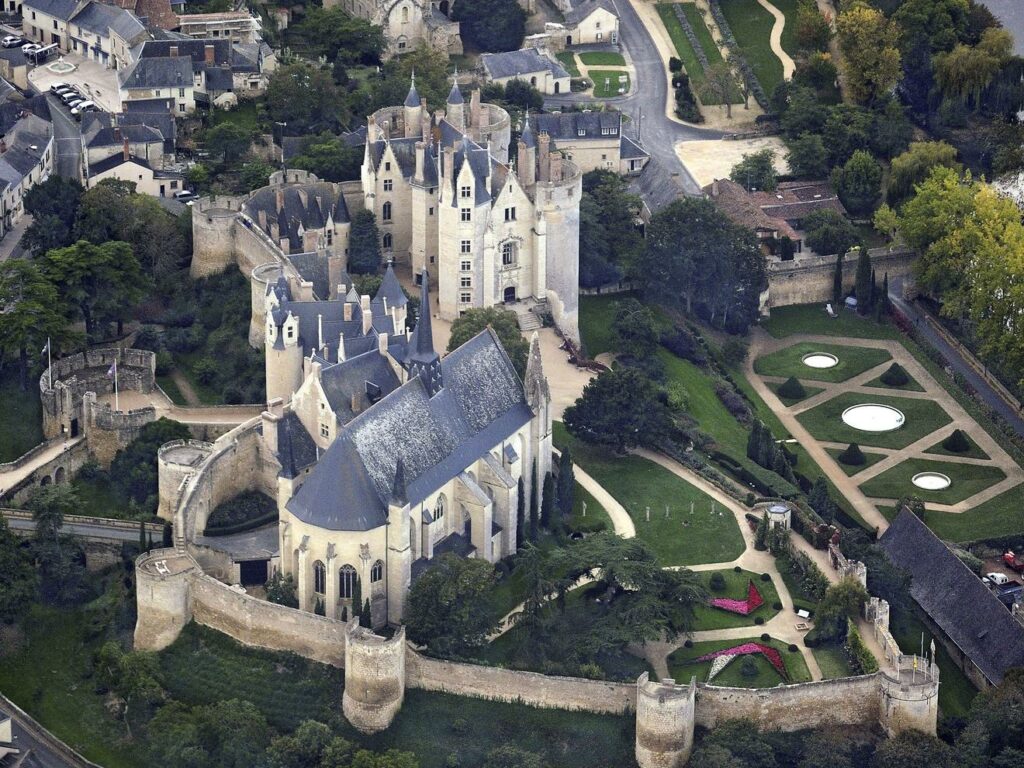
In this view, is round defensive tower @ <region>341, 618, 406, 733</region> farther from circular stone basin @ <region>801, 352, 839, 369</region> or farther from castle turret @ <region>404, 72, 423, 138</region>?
circular stone basin @ <region>801, 352, 839, 369</region>

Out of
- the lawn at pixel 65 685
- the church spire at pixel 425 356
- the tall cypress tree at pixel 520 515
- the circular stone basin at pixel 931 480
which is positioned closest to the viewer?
the lawn at pixel 65 685

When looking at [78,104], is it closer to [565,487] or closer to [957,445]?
[565,487]

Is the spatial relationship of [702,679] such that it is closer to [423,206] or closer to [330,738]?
[330,738]

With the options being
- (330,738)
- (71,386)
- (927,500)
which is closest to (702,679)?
(330,738)

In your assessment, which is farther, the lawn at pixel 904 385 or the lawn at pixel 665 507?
the lawn at pixel 904 385

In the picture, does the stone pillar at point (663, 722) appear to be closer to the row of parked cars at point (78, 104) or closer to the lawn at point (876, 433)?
the lawn at point (876, 433)

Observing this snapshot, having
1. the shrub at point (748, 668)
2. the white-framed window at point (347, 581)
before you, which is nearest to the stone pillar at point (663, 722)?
the shrub at point (748, 668)

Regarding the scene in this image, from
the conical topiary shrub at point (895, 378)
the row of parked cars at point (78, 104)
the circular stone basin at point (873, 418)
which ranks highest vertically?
the row of parked cars at point (78, 104)
